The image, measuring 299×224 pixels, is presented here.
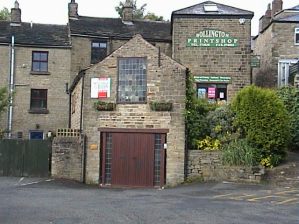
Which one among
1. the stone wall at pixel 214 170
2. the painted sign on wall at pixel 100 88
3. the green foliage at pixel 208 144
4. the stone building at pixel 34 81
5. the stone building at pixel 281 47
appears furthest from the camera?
the stone building at pixel 34 81

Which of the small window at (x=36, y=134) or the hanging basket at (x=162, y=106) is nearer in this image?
the hanging basket at (x=162, y=106)

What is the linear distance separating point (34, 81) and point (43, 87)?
76 centimetres

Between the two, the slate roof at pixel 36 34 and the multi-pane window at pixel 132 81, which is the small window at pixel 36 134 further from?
the multi-pane window at pixel 132 81

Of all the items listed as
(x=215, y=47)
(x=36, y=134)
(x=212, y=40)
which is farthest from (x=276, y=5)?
(x=36, y=134)

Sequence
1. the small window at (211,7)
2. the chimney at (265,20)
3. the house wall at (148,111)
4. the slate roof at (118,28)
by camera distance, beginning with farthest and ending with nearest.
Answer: the chimney at (265,20) → the slate roof at (118,28) → the small window at (211,7) → the house wall at (148,111)

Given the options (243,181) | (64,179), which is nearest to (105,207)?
(243,181)

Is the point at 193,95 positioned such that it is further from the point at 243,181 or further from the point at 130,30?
the point at 130,30

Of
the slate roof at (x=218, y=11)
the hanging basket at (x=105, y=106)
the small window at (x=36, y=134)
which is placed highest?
the slate roof at (x=218, y=11)

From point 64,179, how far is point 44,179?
105 centimetres

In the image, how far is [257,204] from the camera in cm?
1418

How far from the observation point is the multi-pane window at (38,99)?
37.2m

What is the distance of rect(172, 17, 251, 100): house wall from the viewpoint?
31531 millimetres

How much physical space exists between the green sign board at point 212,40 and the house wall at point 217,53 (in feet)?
0.62

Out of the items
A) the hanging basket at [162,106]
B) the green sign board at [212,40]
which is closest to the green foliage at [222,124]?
the hanging basket at [162,106]
